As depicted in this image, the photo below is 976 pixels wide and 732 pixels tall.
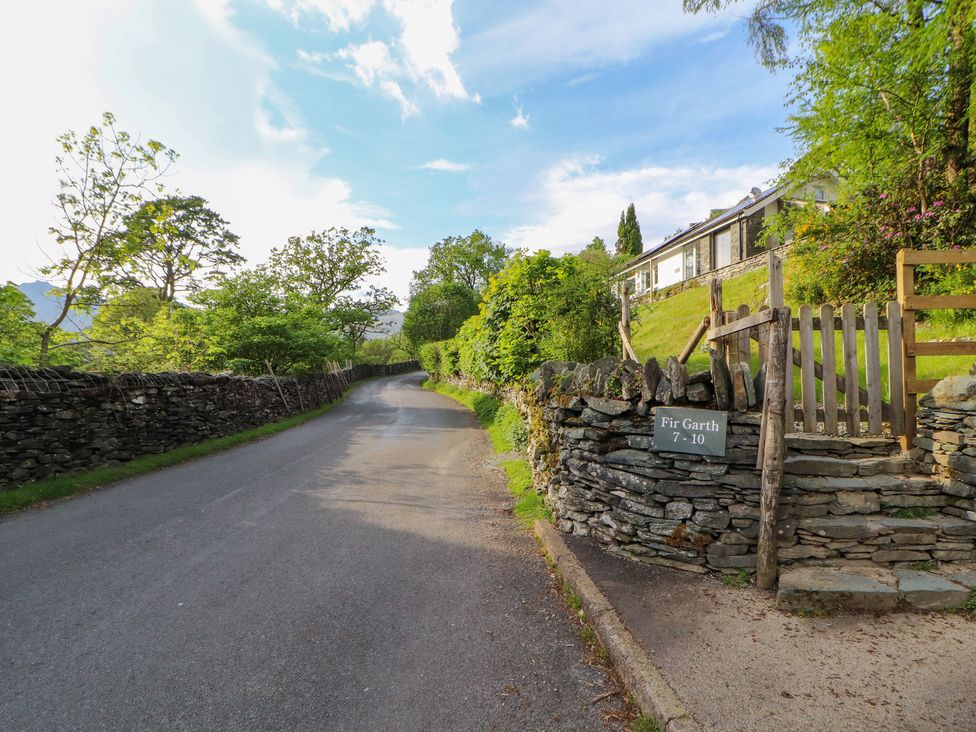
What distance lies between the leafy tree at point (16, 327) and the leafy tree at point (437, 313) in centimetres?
3386

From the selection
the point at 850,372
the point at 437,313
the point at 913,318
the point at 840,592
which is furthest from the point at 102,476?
the point at 437,313

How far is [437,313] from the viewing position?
146 feet

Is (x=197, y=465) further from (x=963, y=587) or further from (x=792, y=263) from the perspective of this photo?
(x=792, y=263)

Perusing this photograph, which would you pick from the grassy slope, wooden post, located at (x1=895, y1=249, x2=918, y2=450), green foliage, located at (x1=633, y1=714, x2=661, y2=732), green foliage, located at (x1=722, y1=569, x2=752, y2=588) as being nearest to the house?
the grassy slope

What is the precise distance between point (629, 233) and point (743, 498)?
5354 cm

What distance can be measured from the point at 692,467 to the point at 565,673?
6.88 ft

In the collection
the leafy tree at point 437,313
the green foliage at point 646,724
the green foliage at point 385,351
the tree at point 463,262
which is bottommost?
the green foliage at point 646,724

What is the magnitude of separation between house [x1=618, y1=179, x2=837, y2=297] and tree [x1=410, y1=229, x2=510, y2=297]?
22.9 meters

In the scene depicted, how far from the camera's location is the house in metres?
24.5

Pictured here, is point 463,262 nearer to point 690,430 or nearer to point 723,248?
point 723,248

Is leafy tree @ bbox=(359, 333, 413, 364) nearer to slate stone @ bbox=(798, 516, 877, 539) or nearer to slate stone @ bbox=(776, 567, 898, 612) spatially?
slate stone @ bbox=(798, 516, 877, 539)

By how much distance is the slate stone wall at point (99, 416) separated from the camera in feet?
24.2

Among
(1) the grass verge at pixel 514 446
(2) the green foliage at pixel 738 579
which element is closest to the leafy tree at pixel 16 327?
(1) the grass verge at pixel 514 446

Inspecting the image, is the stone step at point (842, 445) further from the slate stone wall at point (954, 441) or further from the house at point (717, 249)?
the house at point (717, 249)
